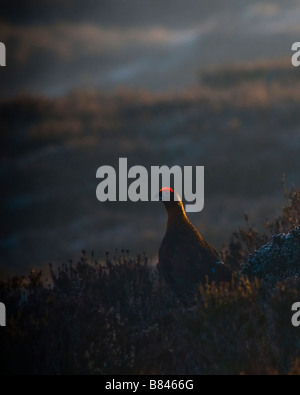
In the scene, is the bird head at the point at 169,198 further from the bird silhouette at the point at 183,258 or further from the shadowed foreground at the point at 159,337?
the shadowed foreground at the point at 159,337

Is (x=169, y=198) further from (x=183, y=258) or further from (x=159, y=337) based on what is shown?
(x=159, y=337)

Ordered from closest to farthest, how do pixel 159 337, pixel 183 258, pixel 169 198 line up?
pixel 159 337, pixel 183 258, pixel 169 198

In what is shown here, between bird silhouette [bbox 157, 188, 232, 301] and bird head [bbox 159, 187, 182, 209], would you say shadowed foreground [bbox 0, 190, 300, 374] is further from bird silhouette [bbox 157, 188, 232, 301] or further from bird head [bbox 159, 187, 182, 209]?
bird head [bbox 159, 187, 182, 209]

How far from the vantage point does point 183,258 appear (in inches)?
296

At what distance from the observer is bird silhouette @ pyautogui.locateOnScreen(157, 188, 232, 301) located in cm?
→ 754

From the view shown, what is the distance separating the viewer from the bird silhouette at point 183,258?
7.54 meters

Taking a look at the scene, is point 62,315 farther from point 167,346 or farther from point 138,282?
point 138,282

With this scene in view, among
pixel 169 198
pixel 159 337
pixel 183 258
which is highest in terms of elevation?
pixel 169 198

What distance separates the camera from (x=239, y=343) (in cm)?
593

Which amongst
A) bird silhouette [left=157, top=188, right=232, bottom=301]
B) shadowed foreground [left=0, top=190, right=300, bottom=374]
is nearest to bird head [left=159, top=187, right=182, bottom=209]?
bird silhouette [left=157, top=188, right=232, bottom=301]

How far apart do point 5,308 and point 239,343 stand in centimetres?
235

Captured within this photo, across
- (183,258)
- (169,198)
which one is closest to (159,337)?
(183,258)

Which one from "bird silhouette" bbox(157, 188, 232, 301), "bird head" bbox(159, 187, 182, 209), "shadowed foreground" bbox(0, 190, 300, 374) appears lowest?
"shadowed foreground" bbox(0, 190, 300, 374)
